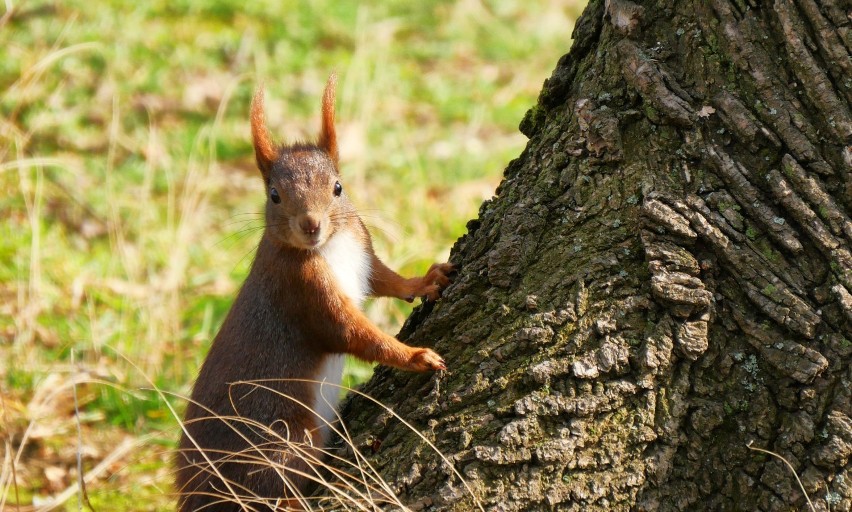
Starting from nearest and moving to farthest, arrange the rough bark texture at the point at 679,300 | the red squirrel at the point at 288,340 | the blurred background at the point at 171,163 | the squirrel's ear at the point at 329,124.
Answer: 1. the rough bark texture at the point at 679,300
2. the red squirrel at the point at 288,340
3. the squirrel's ear at the point at 329,124
4. the blurred background at the point at 171,163

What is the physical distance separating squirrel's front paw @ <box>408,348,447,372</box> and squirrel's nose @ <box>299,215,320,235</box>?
57 centimetres

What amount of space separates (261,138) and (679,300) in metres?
1.48

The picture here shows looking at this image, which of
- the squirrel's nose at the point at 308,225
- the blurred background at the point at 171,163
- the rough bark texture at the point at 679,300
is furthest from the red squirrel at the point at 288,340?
the blurred background at the point at 171,163

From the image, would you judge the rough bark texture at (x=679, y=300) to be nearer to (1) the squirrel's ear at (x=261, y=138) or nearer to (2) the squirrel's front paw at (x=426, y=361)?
(2) the squirrel's front paw at (x=426, y=361)

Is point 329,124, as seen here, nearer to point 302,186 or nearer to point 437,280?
point 302,186

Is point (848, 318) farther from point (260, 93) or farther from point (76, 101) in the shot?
point (76, 101)

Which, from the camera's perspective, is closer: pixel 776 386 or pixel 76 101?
pixel 776 386

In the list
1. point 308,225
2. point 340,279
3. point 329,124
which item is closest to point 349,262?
point 340,279

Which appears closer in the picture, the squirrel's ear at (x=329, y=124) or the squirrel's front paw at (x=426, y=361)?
the squirrel's front paw at (x=426, y=361)

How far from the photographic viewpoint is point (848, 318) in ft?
6.65

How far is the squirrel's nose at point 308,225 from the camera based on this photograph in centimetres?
280

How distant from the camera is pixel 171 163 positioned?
5730mm

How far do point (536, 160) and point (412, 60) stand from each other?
4.85m

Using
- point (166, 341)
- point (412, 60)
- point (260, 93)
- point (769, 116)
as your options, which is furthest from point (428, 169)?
point (769, 116)
